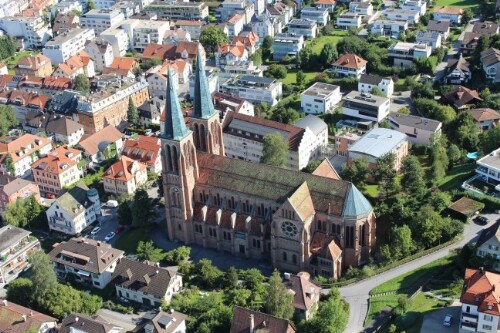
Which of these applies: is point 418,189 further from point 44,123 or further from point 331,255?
point 44,123

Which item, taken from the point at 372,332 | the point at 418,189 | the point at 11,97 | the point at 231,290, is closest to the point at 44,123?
the point at 11,97

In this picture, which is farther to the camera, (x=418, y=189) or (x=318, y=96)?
(x=318, y=96)

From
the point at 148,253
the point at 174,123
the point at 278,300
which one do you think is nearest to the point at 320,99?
the point at 174,123

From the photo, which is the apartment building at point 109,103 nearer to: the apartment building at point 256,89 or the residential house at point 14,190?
the apartment building at point 256,89

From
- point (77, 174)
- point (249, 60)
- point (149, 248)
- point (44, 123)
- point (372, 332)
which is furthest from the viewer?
point (249, 60)

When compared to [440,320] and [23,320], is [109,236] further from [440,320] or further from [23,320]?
[440,320]

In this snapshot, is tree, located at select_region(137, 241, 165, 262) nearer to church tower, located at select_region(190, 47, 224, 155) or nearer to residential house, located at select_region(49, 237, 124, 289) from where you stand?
residential house, located at select_region(49, 237, 124, 289)

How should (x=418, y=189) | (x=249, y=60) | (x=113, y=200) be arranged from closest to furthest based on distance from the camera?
(x=418, y=189) < (x=113, y=200) < (x=249, y=60)

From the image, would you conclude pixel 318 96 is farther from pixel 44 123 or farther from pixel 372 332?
pixel 372 332
